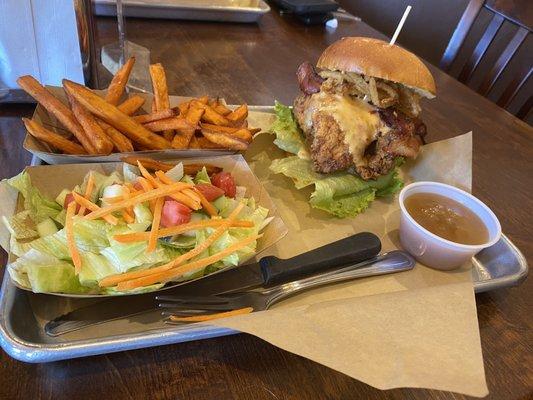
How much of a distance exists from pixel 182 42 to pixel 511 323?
215 centimetres

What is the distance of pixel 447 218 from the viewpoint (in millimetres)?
1467

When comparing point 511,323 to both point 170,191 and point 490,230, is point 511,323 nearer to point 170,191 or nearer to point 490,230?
point 490,230

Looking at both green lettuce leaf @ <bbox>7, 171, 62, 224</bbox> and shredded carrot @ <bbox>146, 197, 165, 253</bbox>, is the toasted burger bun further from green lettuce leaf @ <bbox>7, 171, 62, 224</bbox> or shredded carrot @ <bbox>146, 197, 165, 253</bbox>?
green lettuce leaf @ <bbox>7, 171, 62, 224</bbox>

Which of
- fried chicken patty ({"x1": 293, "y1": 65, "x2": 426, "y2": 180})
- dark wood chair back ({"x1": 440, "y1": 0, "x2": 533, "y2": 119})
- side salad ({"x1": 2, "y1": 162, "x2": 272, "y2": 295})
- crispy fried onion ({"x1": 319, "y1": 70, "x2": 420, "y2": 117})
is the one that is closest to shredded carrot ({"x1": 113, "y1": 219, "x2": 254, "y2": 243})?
side salad ({"x1": 2, "y1": 162, "x2": 272, "y2": 295})

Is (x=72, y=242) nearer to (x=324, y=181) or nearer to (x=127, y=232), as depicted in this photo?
(x=127, y=232)

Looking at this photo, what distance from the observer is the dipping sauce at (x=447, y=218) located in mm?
1400

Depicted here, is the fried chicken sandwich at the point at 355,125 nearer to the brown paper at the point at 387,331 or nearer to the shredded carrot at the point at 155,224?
the brown paper at the point at 387,331

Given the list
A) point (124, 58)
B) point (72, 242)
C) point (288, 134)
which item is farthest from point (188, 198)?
point (124, 58)

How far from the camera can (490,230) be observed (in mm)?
1410

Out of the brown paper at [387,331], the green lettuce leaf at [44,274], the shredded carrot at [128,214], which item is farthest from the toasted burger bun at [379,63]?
the green lettuce leaf at [44,274]

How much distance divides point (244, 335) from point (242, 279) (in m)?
0.16

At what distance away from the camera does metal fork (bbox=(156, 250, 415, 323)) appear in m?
1.02

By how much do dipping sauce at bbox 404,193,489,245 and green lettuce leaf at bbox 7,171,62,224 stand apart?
1.12m

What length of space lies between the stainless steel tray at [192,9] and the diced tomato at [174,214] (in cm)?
190
